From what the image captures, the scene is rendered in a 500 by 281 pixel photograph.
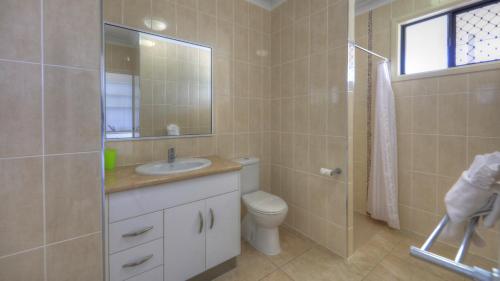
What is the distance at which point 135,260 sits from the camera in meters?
1.22

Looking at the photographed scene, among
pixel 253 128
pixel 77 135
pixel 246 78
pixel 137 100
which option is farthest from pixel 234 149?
pixel 77 135

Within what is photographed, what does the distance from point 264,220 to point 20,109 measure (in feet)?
5.34

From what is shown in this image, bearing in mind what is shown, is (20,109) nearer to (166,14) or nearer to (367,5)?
(166,14)

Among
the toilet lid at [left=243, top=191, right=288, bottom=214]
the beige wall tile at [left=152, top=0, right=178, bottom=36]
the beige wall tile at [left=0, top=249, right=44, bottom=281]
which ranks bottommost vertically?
the toilet lid at [left=243, top=191, right=288, bottom=214]

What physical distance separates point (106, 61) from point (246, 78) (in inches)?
50.7

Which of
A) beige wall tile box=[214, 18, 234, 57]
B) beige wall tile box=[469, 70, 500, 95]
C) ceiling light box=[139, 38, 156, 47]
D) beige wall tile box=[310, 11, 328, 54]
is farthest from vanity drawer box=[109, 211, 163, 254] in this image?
beige wall tile box=[469, 70, 500, 95]

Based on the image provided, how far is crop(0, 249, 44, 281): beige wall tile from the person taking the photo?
2.50 feet

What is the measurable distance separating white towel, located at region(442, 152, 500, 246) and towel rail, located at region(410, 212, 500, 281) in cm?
3

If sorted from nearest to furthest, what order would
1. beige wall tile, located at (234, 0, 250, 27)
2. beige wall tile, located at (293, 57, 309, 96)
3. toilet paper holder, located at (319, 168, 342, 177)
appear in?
1. toilet paper holder, located at (319, 168, 342, 177)
2. beige wall tile, located at (293, 57, 309, 96)
3. beige wall tile, located at (234, 0, 250, 27)

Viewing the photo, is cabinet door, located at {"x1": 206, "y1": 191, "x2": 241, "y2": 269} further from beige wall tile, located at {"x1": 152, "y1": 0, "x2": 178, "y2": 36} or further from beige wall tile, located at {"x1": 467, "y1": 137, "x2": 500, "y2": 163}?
beige wall tile, located at {"x1": 467, "y1": 137, "x2": 500, "y2": 163}

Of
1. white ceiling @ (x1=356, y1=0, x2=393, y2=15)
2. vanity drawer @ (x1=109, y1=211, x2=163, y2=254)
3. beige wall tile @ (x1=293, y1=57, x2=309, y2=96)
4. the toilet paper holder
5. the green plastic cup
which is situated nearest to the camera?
vanity drawer @ (x1=109, y1=211, x2=163, y2=254)

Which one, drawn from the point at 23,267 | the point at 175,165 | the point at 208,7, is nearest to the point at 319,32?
the point at 208,7

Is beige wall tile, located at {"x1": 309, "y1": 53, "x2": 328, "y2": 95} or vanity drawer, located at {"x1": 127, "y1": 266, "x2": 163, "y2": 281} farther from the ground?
beige wall tile, located at {"x1": 309, "y1": 53, "x2": 328, "y2": 95}

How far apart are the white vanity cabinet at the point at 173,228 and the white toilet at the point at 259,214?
0.87 feet
